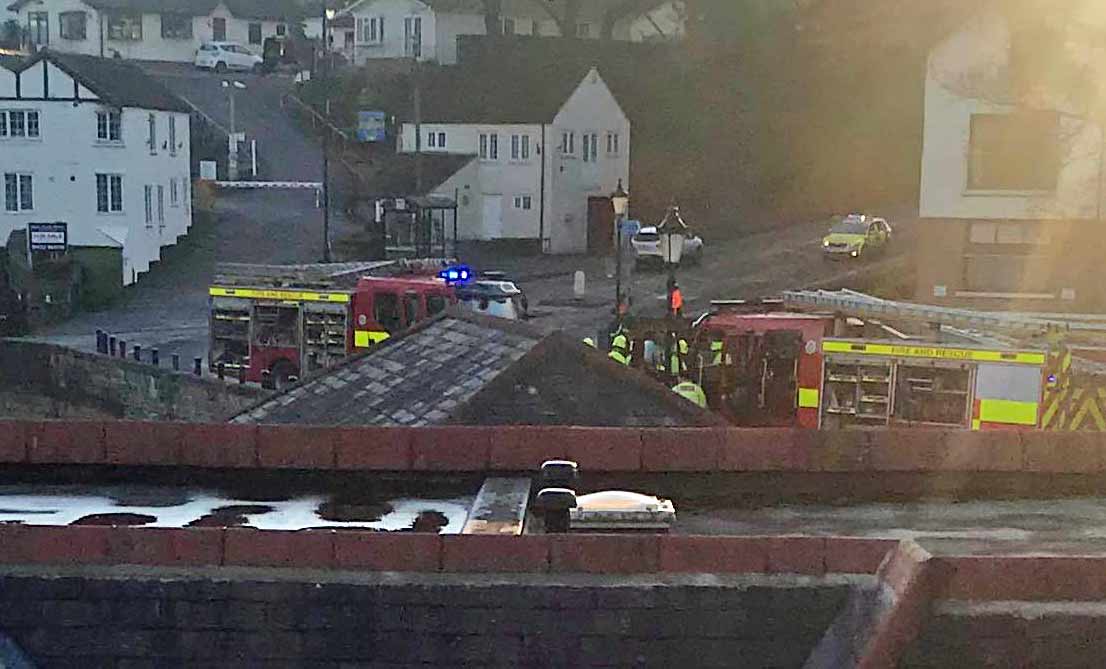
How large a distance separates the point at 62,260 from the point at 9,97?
5.84m

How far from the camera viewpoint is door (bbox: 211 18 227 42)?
7562 centimetres

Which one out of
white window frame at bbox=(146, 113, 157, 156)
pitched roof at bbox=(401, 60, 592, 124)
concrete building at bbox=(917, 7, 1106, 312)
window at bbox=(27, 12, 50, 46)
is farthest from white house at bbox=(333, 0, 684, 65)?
concrete building at bbox=(917, 7, 1106, 312)

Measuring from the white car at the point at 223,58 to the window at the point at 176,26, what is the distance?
9.91 feet

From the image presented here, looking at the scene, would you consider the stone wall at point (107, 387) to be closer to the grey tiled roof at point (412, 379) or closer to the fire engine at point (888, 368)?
the fire engine at point (888, 368)

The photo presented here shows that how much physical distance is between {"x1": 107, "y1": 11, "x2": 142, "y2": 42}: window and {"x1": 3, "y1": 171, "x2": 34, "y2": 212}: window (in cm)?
2756

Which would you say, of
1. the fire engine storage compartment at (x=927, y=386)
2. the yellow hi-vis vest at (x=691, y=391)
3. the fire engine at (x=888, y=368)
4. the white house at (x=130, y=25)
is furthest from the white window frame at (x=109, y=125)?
the fire engine storage compartment at (x=927, y=386)

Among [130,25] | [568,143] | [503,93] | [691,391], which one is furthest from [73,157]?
[691,391]

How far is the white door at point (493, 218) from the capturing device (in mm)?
54781

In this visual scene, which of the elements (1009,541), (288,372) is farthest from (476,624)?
(288,372)

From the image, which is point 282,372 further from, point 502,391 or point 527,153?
point 527,153

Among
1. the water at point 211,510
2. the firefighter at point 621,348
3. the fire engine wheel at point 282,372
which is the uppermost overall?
the water at point 211,510

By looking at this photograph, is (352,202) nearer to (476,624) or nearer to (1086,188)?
(1086,188)

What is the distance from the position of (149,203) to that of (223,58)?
2379 centimetres

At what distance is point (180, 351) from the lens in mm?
37719
